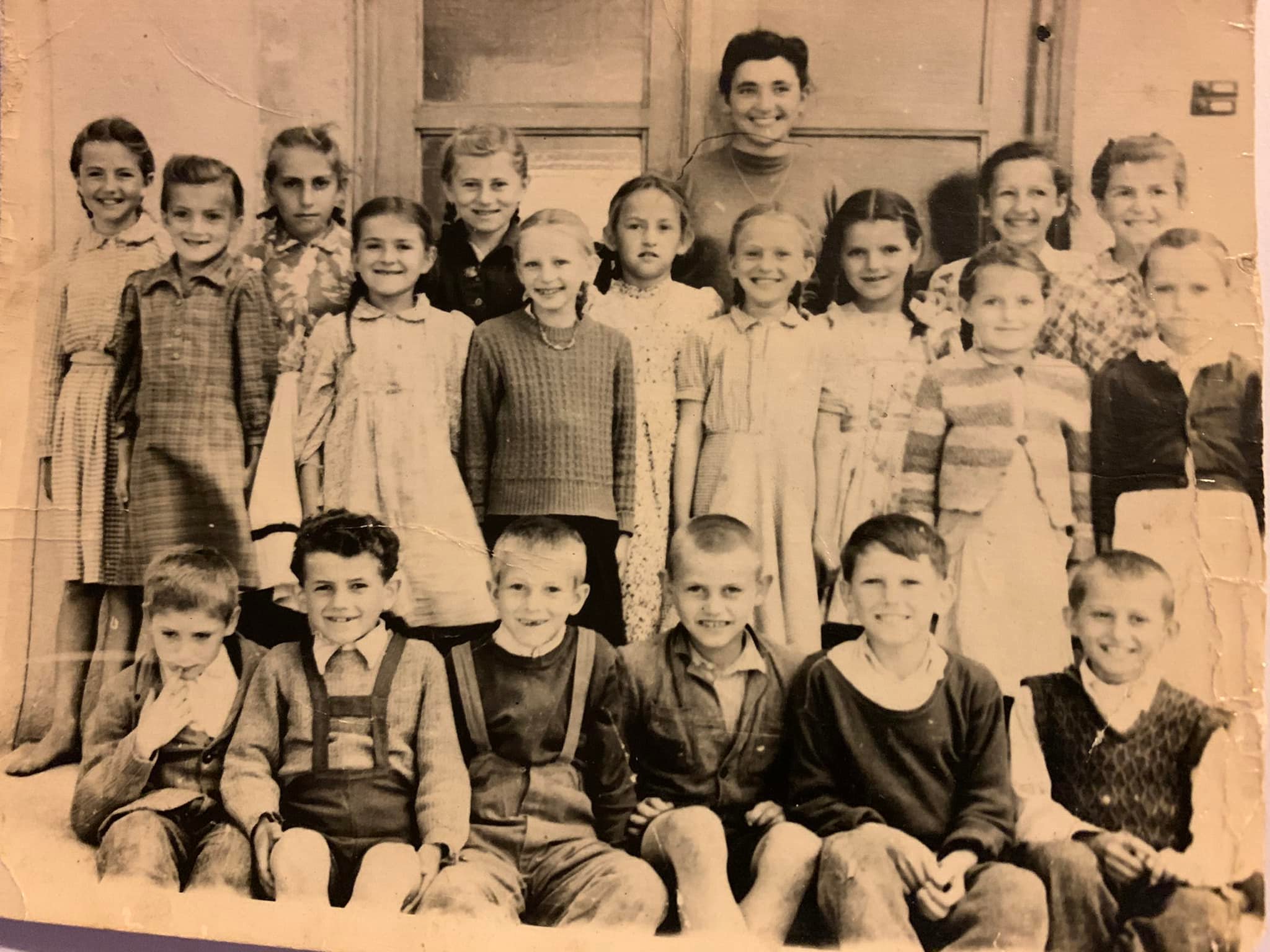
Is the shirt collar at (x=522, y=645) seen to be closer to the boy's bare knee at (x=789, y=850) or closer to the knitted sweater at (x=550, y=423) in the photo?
the knitted sweater at (x=550, y=423)

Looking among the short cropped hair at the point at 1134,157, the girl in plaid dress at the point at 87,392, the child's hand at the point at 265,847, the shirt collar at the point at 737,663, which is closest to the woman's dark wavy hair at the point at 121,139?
the girl in plaid dress at the point at 87,392

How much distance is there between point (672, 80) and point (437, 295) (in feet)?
1.29

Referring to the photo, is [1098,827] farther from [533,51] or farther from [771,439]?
[533,51]

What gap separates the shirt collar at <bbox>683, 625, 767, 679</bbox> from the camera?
3.97 ft

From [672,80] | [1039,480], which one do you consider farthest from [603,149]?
[1039,480]

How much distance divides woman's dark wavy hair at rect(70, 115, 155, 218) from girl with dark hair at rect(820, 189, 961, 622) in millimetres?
876

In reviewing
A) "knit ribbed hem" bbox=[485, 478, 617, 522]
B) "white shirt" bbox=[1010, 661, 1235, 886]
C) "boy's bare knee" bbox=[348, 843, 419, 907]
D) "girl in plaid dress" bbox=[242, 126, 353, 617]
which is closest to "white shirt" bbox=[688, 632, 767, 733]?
"knit ribbed hem" bbox=[485, 478, 617, 522]

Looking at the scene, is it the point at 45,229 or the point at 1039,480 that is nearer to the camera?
the point at 1039,480

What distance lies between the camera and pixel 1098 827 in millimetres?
1171

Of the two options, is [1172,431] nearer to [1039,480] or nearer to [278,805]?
[1039,480]

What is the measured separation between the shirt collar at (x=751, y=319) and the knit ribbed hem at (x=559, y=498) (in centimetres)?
25

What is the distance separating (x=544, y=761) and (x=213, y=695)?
432 millimetres

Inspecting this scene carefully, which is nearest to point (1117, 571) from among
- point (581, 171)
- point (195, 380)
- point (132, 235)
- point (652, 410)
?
point (652, 410)

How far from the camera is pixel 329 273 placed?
4.23ft
